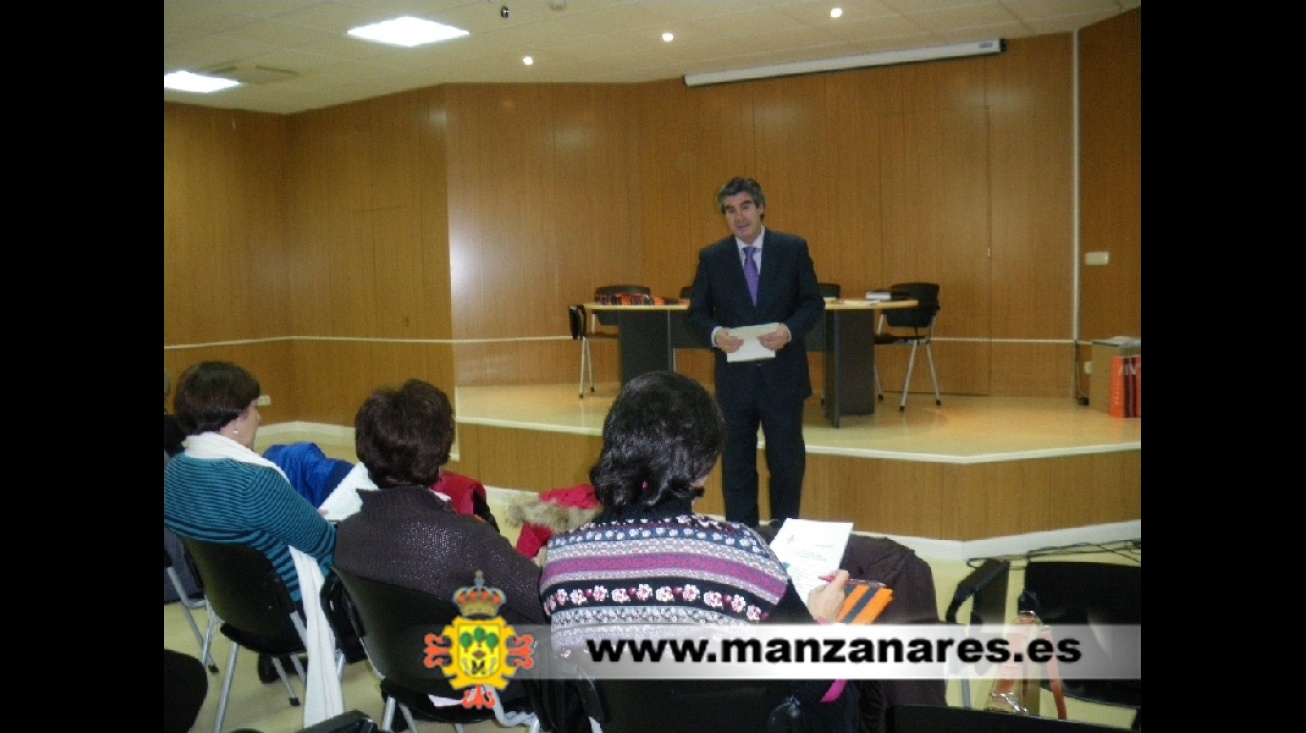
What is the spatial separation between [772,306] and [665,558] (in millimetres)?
2747

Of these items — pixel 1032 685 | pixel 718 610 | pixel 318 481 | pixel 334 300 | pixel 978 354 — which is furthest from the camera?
pixel 334 300

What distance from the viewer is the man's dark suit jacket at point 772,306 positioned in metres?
4.20

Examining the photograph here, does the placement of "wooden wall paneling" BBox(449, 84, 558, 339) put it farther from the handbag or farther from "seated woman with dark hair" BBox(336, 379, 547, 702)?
the handbag

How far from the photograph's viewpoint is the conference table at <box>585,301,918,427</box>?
6094mm

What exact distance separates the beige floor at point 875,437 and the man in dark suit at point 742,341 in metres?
0.93

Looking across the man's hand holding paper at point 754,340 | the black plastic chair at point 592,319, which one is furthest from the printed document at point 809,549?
the black plastic chair at point 592,319

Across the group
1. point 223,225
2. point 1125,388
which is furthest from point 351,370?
Result: point 1125,388

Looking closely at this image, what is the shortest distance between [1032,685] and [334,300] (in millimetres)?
8376

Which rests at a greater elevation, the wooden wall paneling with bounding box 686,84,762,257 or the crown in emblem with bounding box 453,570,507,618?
the wooden wall paneling with bounding box 686,84,762,257

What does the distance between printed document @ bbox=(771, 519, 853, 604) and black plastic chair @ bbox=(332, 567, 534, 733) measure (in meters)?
0.69

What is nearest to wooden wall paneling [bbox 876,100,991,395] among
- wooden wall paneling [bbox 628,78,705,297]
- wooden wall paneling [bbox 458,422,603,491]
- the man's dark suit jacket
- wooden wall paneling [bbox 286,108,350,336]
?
wooden wall paneling [bbox 628,78,705,297]
